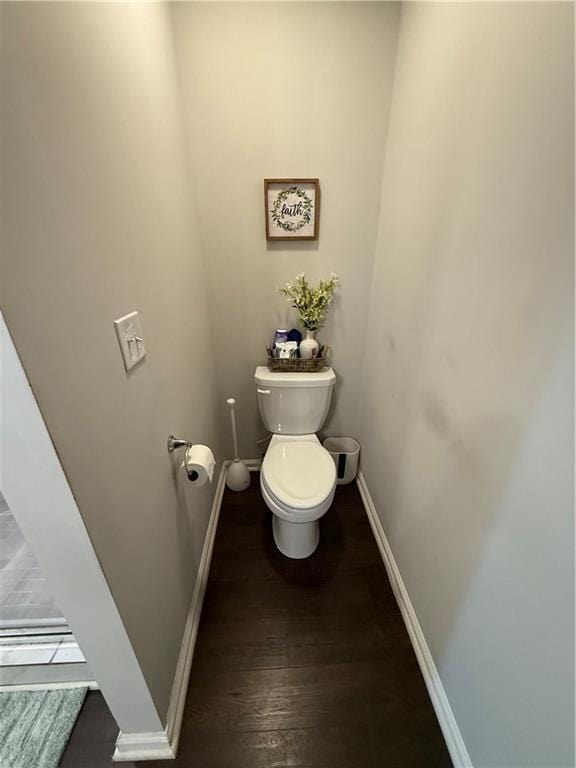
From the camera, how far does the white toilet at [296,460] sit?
46.5 inches

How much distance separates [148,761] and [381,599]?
0.91 m

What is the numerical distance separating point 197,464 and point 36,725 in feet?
3.00

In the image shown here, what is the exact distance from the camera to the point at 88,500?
54 cm

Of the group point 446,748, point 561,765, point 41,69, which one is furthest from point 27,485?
point 446,748

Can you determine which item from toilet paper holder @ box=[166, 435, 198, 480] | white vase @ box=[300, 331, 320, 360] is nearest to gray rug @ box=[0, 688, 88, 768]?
toilet paper holder @ box=[166, 435, 198, 480]

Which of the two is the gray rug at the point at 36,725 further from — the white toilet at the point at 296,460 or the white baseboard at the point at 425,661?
the white baseboard at the point at 425,661

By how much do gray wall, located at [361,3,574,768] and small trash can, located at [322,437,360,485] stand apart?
24.5 inches

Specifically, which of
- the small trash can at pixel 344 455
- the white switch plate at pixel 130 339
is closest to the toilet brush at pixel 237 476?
the small trash can at pixel 344 455

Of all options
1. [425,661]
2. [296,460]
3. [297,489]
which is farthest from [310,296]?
[425,661]

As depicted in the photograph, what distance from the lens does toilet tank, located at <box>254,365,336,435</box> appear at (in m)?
1.48

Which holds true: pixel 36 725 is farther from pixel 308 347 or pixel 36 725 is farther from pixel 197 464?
pixel 308 347

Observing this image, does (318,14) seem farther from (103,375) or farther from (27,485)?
(27,485)

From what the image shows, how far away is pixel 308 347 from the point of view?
1511 mm

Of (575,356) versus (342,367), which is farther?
(342,367)
